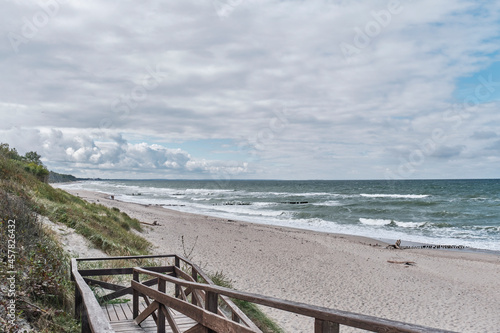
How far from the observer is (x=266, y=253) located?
57.8 feet

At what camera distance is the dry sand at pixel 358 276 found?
34.6ft

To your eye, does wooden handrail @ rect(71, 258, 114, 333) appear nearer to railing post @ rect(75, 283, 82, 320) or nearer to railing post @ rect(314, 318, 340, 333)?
railing post @ rect(75, 283, 82, 320)

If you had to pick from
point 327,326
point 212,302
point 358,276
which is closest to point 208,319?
point 212,302

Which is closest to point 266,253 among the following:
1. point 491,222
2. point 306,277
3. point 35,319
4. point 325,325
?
point 306,277

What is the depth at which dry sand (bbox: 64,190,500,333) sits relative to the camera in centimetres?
1053

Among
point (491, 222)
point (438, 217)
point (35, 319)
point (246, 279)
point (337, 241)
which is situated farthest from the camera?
point (438, 217)

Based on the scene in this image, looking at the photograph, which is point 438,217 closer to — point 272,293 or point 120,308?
point 272,293

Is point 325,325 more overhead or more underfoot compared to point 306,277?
more overhead

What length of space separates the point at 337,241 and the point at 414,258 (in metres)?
4.92

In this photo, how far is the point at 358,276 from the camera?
14250mm

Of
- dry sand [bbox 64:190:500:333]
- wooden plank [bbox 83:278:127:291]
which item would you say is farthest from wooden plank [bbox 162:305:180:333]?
dry sand [bbox 64:190:500:333]

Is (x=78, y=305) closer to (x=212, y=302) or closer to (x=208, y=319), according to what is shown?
(x=212, y=302)

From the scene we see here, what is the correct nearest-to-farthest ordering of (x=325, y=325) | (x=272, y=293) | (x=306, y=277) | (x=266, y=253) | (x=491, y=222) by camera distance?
(x=325, y=325) < (x=272, y=293) < (x=306, y=277) < (x=266, y=253) < (x=491, y=222)

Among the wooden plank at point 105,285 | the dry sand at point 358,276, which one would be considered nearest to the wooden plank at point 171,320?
the wooden plank at point 105,285
